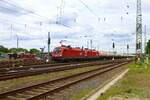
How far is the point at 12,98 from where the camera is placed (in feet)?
48.3

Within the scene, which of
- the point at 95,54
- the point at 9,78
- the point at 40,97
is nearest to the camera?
the point at 40,97

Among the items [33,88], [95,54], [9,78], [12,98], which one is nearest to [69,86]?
[33,88]

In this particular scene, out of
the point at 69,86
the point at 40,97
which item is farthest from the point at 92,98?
the point at 69,86

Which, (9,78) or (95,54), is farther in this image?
(95,54)

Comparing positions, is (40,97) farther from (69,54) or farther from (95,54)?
(95,54)

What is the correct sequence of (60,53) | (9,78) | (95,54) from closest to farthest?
(9,78)
(60,53)
(95,54)

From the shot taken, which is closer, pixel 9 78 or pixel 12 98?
pixel 12 98

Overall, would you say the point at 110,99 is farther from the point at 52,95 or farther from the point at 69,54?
the point at 69,54

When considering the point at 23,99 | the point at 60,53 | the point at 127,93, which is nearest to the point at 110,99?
the point at 127,93

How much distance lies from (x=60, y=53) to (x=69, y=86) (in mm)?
44871

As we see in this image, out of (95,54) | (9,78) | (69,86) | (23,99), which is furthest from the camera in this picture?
(95,54)

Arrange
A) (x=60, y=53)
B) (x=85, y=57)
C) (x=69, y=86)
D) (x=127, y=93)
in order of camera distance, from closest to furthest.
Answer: (x=127, y=93), (x=69, y=86), (x=60, y=53), (x=85, y=57)

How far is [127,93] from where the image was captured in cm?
1669

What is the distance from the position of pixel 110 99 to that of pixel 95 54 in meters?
77.8
